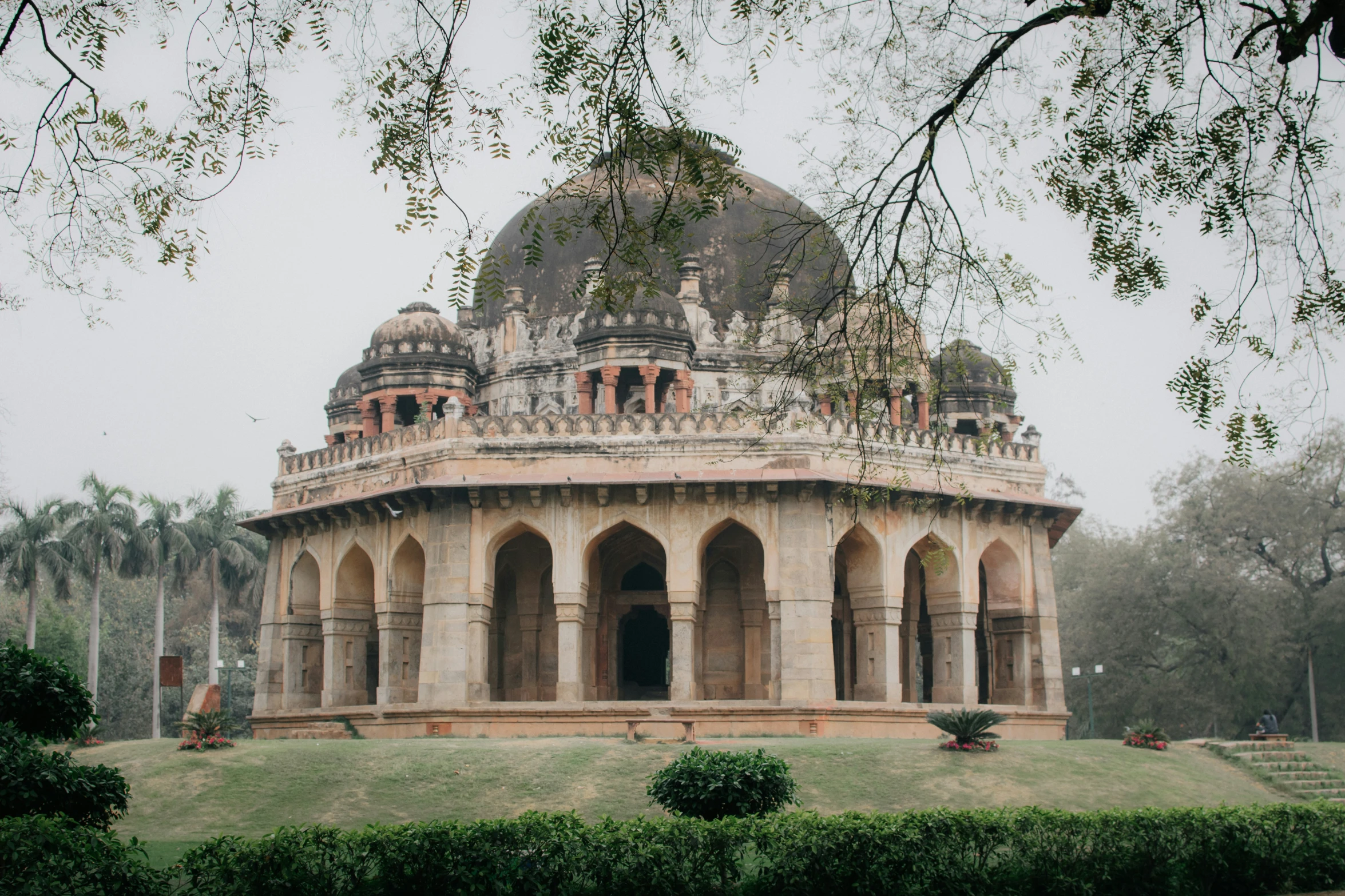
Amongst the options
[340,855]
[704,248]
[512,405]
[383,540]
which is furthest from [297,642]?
[340,855]

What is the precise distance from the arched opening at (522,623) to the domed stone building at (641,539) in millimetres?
47

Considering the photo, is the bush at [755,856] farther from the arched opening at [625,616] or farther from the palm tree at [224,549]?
the palm tree at [224,549]

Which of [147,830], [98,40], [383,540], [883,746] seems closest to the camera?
[98,40]

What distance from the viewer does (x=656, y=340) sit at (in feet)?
78.9

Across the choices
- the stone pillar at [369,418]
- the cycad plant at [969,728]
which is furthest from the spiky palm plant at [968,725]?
the stone pillar at [369,418]

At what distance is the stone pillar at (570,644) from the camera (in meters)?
21.8

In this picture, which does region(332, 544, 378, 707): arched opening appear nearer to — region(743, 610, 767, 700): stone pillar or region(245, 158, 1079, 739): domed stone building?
region(245, 158, 1079, 739): domed stone building

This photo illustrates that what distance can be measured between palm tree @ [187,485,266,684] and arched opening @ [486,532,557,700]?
18.6m

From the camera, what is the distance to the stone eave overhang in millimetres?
21719

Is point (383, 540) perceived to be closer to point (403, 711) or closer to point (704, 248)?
point (403, 711)

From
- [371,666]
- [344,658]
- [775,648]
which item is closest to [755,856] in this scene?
[775,648]

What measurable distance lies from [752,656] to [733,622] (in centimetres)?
80

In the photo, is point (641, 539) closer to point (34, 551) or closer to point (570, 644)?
point (570, 644)

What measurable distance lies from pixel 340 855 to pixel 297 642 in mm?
16440
